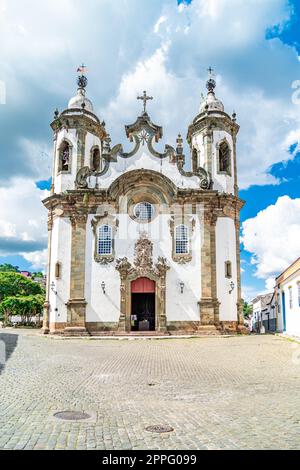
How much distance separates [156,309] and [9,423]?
22477 millimetres

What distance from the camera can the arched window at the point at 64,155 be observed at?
33091 millimetres

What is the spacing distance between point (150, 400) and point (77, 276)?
20539 millimetres

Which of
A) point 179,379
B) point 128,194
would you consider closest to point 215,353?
point 179,379

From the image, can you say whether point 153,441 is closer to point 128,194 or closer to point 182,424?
point 182,424

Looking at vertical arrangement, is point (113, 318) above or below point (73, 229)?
below

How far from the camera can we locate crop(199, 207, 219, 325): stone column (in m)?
29.0

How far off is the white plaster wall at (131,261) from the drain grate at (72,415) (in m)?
21.0

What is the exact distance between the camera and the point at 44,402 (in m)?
9.16

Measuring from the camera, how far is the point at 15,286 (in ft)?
208

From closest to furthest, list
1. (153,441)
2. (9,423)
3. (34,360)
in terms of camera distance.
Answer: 1. (153,441)
2. (9,423)
3. (34,360)

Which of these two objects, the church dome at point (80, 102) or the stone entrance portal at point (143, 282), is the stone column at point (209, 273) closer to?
the stone entrance portal at point (143, 282)

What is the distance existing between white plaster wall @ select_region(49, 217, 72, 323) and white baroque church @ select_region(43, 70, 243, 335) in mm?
66

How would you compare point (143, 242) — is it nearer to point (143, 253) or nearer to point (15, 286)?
point (143, 253)

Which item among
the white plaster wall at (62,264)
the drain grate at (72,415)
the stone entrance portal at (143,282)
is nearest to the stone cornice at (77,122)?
the white plaster wall at (62,264)
